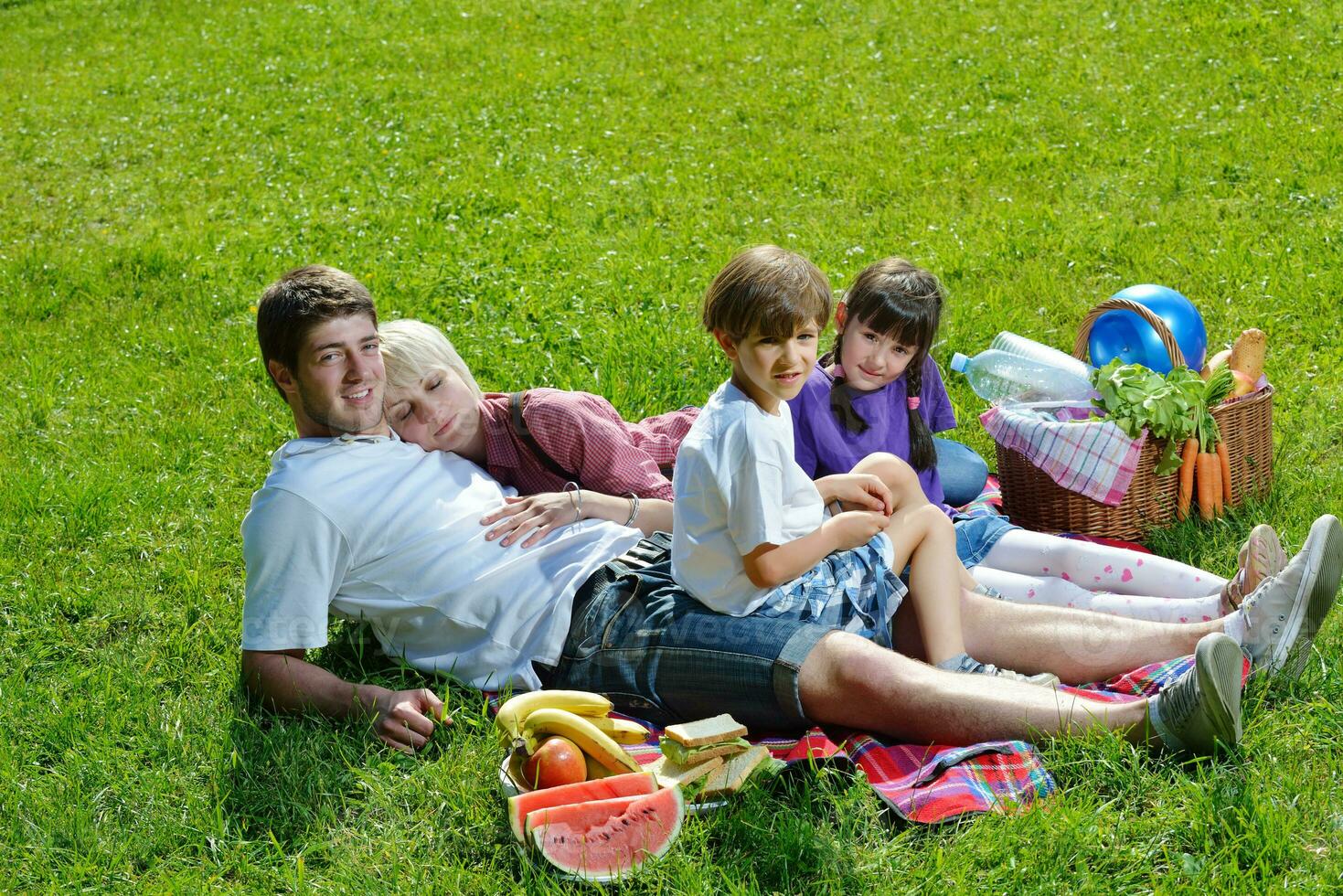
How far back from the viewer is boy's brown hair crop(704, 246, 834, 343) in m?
3.41

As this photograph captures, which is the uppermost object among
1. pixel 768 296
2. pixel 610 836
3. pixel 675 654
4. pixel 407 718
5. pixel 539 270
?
pixel 768 296

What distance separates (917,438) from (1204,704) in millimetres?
1807

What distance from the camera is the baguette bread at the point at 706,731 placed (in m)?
3.25

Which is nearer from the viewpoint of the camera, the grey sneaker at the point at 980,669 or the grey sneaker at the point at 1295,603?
the grey sneaker at the point at 1295,603

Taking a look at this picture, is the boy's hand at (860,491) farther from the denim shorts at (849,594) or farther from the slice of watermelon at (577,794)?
the slice of watermelon at (577,794)

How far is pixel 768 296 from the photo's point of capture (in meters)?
3.40

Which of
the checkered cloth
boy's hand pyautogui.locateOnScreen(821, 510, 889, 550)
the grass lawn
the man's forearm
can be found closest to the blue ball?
the checkered cloth

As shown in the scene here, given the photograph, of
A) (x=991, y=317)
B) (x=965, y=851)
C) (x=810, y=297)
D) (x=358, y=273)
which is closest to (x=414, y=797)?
(x=965, y=851)

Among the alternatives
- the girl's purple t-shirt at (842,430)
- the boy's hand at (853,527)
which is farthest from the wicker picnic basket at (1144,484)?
the boy's hand at (853,527)

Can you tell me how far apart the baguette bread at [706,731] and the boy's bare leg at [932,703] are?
0.74 ft

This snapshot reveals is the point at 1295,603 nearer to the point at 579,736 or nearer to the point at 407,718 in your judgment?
the point at 579,736

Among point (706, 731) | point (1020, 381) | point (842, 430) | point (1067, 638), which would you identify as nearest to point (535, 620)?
point (706, 731)

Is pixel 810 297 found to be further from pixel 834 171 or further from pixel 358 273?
pixel 834 171

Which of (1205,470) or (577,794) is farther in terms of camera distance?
(1205,470)
